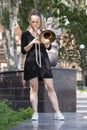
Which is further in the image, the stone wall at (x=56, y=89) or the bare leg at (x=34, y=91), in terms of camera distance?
the stone wall at (x=56, y=89)

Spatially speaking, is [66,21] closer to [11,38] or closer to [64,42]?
[64,42]

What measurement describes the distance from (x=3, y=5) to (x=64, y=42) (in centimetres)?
1173

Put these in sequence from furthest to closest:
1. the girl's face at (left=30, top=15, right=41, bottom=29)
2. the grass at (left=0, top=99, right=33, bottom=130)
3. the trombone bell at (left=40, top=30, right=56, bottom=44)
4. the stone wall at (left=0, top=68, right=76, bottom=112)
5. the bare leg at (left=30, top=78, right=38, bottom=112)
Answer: the stone wall at (left=0, top=68, right=76, bottom=112), the grass at (left=0, top=99, right=33, bottom=130), the bare leg at (left=30, top=78, right=38, bottom=112), the girl's face at (left=30, top=15, right=41, bottom=29), the trombone bell at (left=40, top=30, right=56, bottom=44)

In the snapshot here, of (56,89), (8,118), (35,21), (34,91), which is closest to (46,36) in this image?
(35,21)

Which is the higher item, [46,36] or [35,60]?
[46,36]

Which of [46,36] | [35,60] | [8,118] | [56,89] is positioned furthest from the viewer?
[56,89]

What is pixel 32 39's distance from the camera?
25.5 feet

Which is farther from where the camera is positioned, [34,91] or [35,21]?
[34,91]

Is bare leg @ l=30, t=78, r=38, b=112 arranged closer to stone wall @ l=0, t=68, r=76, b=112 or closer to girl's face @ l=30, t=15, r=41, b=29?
girl's face @ l=30, t=15, r=41, b=29

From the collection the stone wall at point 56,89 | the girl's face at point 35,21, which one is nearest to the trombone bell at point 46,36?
the girl's face at point 35,21

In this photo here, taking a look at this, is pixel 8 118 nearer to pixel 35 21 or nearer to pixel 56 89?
pixel 35 21

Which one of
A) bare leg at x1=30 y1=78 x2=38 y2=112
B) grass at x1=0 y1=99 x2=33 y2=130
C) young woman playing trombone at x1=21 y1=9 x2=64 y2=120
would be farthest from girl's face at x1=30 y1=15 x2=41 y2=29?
grass at x1=0 y1=99 x2=33 y2=130

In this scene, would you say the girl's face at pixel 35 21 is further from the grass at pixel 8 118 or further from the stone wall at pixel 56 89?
the stone wall at pixel 56 89

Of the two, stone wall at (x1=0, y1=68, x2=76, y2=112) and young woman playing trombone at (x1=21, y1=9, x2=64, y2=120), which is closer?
young woman playing trombone at (x1=21, y1=9, x2=64, y2=120)
